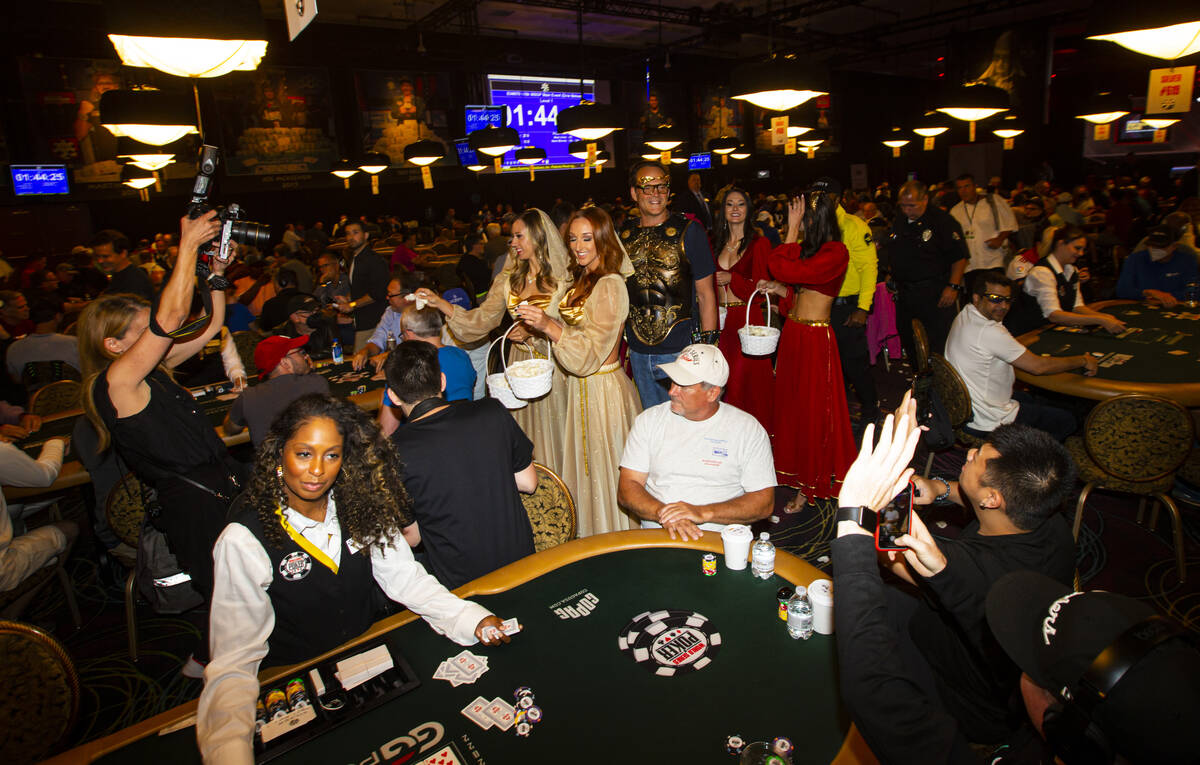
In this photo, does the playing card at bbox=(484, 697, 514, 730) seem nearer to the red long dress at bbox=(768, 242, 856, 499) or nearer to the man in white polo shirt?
the man in white polo shirt

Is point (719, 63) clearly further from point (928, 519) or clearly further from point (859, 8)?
point (928, 519)

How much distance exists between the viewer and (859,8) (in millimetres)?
14273

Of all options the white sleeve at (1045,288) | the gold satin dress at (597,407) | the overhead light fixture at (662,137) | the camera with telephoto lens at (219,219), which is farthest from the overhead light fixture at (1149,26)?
the overhead light fixture at (662,137)

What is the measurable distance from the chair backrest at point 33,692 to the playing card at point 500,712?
49.5 inches

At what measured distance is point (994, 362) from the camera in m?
3.81

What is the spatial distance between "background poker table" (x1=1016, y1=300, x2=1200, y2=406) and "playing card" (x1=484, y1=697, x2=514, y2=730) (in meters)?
3.62

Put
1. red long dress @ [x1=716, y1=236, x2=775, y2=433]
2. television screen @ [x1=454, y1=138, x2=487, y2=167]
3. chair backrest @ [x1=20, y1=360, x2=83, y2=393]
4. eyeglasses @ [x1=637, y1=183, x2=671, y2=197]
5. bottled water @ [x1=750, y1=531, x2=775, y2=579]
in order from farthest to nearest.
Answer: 1. television screen @ [x1=454, y1=138, x2=487, y2=167]
2. chair backrest @ [x1=20, y1=360, x2=83, y2=393]
3. red long dress @ [x1=716, y1=236, x2=775, y2=433]
4. eyeglasses @ [x1=637, y1=183, x2=671, y2=197]
5. bottled water @ [x1=750, y1=531, x2=775, y2=579]

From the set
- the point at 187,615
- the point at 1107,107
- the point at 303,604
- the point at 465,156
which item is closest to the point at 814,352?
the point at 303,604

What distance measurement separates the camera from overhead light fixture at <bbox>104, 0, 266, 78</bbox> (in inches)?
87.7

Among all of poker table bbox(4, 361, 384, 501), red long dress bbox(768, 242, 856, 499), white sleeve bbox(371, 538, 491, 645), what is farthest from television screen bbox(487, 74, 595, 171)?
white sleeve bbox(371, 538, 491, 645)

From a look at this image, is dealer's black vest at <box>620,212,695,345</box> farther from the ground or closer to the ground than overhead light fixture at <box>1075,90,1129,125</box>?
closer to the ground

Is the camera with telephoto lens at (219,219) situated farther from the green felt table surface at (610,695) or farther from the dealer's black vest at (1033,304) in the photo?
Result: the dealer's black vest at (1033,304)

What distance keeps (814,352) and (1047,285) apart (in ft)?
7.38

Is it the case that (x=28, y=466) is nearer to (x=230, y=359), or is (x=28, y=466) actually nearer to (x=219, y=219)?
(x=230, y=359)
